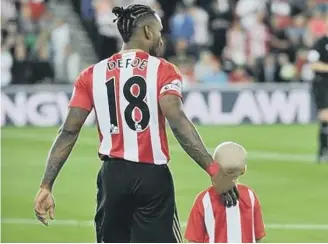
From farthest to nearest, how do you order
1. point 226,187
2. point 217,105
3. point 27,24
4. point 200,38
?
point 200,38, point 27,24, point 217,105, point 226,187

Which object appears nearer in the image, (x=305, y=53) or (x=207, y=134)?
(x=207, y=134)

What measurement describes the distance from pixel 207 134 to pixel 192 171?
5.12 meters

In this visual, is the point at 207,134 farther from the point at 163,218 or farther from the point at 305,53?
the point at 163,218

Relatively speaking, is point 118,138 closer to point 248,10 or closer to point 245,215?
point 245,215

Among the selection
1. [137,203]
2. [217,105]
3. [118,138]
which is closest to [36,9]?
[217,105]

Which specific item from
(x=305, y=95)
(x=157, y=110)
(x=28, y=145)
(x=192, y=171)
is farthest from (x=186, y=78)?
(x=157, y=110)

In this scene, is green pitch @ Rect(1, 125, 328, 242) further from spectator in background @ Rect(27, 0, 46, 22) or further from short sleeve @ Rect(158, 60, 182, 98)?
spectator in background @ Rect(27, 0, 46, 22)

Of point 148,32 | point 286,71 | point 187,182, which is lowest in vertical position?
point 187,182

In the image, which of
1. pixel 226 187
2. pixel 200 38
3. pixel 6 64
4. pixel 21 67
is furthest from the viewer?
pixel 200 38

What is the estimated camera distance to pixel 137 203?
261 inches

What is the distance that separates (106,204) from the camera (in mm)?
6633

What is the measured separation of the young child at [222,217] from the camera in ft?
21.1

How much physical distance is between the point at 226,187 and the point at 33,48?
19116mm

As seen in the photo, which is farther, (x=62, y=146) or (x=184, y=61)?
(x=184, y=61)
